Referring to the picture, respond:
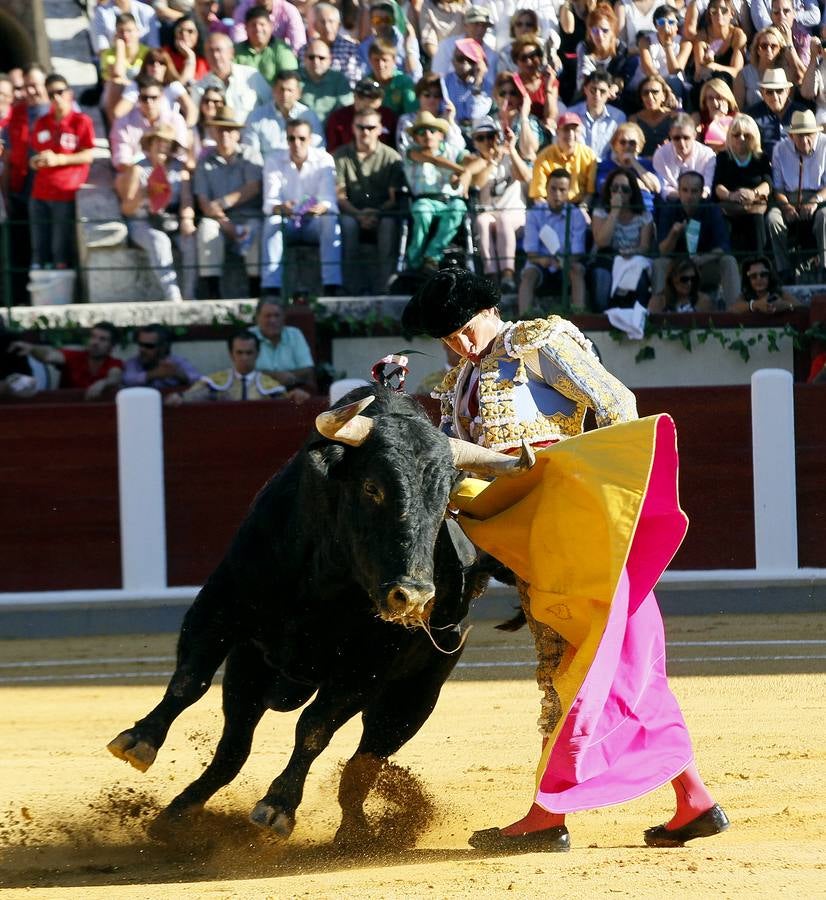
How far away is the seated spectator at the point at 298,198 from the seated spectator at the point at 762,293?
2.11 meters

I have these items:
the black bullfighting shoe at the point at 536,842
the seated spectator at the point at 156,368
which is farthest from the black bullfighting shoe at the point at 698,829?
the seated spectator at the point at 156,368

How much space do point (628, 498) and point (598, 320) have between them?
16.0 feet

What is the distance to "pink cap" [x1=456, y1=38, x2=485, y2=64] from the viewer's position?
8734 mm

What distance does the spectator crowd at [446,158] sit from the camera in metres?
8.24

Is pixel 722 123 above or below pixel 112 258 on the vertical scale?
above

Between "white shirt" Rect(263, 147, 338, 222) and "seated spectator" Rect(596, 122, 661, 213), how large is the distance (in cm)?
139

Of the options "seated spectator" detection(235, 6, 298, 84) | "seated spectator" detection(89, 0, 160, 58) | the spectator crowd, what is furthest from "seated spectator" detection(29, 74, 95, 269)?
"seated spectator" detection(235, 6, 298, 84)

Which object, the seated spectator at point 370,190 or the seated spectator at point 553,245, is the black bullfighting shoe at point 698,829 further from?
the seated spectator at point 370,190

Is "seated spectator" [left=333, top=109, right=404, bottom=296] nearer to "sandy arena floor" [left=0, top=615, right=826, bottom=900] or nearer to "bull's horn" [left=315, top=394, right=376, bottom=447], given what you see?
"sandy arena floor" [left=0, top=615, right=826, bottom=900]

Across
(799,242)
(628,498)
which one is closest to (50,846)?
(628,498)

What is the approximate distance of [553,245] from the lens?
823 cm

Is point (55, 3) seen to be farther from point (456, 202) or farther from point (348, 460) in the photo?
point (348, 460)

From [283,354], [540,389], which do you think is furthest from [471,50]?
[540,389]

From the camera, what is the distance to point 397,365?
3.75 meters
